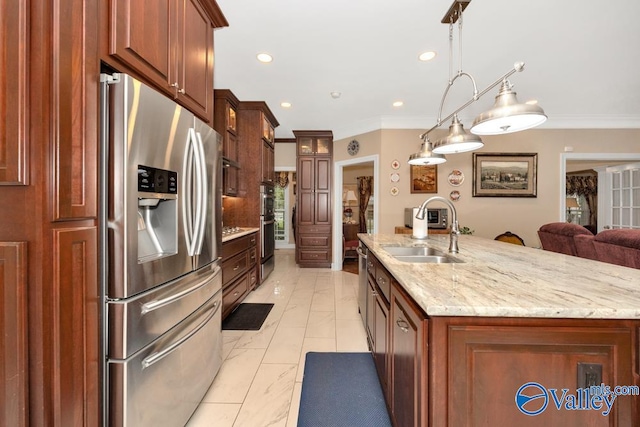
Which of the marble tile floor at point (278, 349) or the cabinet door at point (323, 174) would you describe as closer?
the marble tile floor at point (278, 349)

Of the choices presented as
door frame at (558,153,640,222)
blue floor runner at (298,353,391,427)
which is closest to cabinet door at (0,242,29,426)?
blue floor runner at (298,353,391,427)

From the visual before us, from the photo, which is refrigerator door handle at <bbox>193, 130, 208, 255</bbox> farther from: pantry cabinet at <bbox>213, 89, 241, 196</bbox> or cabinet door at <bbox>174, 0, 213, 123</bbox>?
pantry cabinet at <bbox>213, 89, 241, 196</bbox>

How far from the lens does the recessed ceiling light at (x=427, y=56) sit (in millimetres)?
2594

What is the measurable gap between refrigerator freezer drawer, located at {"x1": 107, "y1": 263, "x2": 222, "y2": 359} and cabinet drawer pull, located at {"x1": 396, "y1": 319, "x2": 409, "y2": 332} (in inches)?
41.0

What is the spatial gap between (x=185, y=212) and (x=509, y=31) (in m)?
3.02

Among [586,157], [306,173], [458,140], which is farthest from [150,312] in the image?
[586,157]

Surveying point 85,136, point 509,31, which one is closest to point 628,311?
point 85,136

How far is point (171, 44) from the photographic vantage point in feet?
4.33

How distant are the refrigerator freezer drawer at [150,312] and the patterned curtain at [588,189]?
10.9m

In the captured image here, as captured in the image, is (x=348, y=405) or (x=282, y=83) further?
(x=282, y=83)

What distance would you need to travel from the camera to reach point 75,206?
870mm

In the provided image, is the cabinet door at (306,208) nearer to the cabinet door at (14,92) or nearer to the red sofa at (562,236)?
the red sofa at (562,236)

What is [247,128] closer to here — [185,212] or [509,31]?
[185,212]

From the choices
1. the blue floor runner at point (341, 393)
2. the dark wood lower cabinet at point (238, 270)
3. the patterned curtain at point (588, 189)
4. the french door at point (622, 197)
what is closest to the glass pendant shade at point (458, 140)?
the blue floor runner at point (341, 393)
